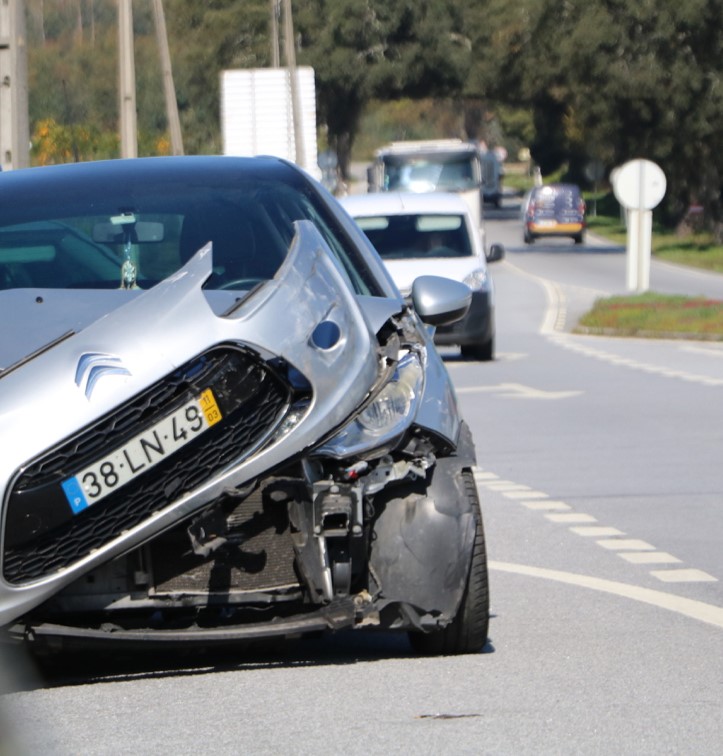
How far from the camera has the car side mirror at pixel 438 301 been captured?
6.59m

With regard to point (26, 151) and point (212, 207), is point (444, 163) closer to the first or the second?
point (26, 151)

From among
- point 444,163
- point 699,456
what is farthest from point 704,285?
point 699,456

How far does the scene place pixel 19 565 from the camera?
484 centimetres

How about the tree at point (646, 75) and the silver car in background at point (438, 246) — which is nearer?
the silver car in background at point (438, 246)

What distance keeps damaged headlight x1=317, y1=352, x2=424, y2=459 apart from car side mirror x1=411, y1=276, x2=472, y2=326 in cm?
107

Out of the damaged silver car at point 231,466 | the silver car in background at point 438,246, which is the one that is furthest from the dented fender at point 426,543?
the silver car in background at point 438,246

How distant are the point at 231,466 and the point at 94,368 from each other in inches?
17.0

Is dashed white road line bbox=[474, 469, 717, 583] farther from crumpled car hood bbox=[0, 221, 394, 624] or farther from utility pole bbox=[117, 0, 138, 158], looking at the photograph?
utility pole bbox=[117, 0, 138, 158]

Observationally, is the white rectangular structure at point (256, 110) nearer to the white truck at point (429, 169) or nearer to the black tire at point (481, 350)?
the white truck at point (429, 169)

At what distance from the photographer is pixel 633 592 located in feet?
23.3

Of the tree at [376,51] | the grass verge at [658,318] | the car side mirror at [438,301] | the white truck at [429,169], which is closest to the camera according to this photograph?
the car side mirror at [438,301]

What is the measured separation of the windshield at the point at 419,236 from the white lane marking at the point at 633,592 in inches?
593

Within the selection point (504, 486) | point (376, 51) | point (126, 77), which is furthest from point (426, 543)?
point (376, 51)

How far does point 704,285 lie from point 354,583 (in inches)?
1519
